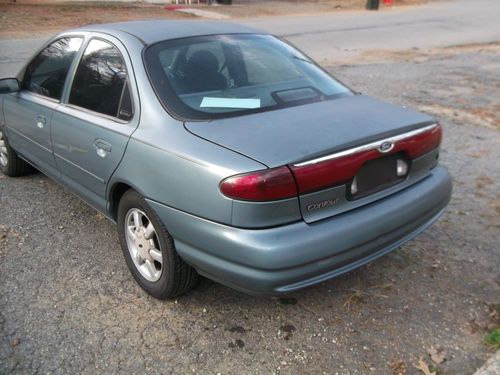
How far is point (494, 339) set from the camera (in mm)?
2758

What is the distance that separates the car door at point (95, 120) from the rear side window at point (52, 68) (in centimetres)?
20

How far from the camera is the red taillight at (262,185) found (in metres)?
2.41

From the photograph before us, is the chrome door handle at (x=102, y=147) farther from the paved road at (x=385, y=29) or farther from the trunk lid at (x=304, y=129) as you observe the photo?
the paved road at (x=385, y=29)

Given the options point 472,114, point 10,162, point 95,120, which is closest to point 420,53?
point 472,114

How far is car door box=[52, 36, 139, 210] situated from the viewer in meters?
3.13

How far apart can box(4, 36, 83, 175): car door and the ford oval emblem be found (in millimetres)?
2329

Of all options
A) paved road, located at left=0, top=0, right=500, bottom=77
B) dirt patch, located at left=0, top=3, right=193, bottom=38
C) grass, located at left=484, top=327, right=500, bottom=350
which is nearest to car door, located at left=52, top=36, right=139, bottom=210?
grass, located at left=484, top=327, right=500, bottom=350

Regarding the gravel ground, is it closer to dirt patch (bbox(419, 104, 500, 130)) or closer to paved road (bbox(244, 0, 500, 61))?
dirt patch (bbox(419, 104, 500, 130))

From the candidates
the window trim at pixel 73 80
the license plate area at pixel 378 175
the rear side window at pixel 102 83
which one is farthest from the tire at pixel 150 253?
the license plate area at pixel 378 175

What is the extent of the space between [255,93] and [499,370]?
6.72 feet

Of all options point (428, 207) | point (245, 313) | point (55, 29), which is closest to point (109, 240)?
point (245, 313)

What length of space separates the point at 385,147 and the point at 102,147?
174 centimetres

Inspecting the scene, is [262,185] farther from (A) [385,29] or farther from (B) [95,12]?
(B) [95,12]

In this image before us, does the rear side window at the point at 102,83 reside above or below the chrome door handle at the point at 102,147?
above
